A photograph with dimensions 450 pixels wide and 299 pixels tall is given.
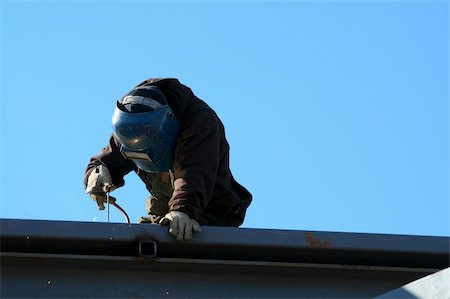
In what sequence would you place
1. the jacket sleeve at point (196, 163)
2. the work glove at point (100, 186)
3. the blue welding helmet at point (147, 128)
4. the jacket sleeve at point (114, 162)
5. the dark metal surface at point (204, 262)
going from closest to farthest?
the dark metal surface at point (204, 262), the jacket sleeve at point (196, 163), the blue welding helmet at point (147, 128), the work glove at point (100, 186), the jacket sleeve at point (114, 162)

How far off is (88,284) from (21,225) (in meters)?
0.34

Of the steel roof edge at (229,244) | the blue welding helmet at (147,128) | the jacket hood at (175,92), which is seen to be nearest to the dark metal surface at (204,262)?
the steel roof edge at (229,244)

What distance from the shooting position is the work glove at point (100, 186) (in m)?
5.75

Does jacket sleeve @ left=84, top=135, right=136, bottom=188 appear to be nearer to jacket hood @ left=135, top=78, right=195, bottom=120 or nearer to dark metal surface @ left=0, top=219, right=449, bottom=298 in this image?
jacket hood @ left=135, top=78, right=195, bottom=120

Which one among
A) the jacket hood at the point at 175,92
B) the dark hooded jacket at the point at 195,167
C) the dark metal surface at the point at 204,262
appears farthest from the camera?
the jacket hood at the point at 175,92

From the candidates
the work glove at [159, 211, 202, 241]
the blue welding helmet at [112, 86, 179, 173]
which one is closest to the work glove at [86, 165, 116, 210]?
the blue welding helmet at [112, 86, 179, 173]

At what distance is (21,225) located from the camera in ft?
12.8

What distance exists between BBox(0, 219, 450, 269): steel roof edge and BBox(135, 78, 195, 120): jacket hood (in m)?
1.59

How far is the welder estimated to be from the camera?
5.24 metres

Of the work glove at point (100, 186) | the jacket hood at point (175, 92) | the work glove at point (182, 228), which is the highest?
the jacket hood at point (175, 92)

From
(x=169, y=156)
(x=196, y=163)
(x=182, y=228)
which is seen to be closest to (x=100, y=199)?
(x=169, y=156)

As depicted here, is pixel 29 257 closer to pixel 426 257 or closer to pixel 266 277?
pixel 266 277

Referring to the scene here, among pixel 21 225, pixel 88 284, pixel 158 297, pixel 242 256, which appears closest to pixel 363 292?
pixel 242 256

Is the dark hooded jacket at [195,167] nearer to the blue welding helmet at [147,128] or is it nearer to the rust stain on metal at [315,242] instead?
the blue welding helmet at [147,128]
